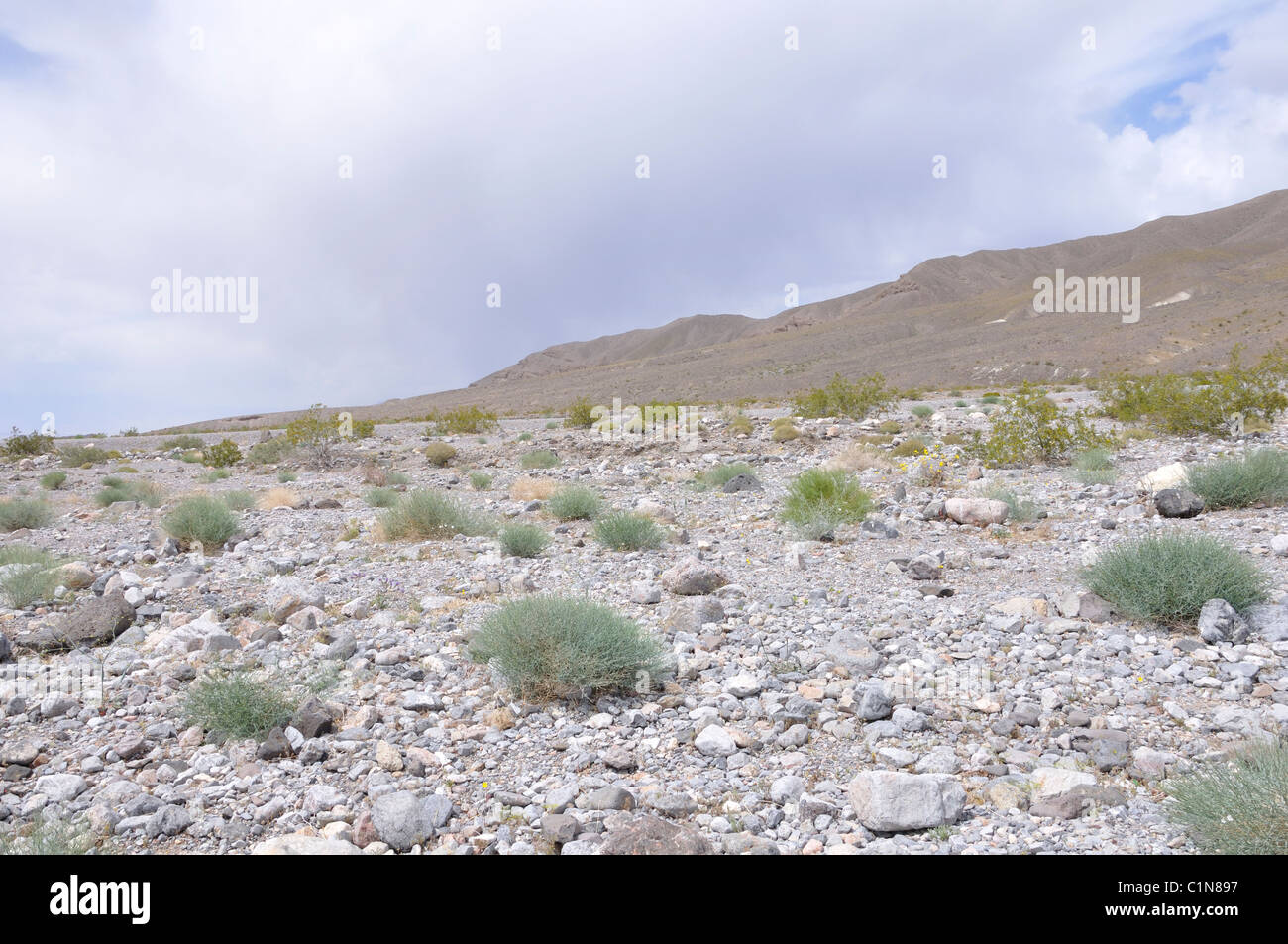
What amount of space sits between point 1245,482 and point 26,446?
30096 millimetres

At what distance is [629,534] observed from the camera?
7.33m

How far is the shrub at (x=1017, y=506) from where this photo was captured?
7527 millimetres

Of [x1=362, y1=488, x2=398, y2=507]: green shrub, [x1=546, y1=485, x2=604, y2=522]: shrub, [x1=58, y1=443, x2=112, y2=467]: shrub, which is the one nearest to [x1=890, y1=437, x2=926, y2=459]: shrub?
[x1=546, y1=485, x2=604, y2=522]: shrub

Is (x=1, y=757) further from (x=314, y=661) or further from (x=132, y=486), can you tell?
(x=132, y=486)

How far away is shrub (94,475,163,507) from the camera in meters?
12.9

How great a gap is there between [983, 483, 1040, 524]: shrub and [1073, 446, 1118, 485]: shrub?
1.41 metres

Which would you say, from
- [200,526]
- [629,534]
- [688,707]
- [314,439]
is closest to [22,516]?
[200,526]

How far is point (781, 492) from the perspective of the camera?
998 cm

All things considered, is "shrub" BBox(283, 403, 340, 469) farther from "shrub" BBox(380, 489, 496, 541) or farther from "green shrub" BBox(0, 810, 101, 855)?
"green shrub" BBox(0, 810, 101, 855)

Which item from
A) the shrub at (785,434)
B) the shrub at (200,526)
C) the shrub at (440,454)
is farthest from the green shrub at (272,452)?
the shrub at (785,434)

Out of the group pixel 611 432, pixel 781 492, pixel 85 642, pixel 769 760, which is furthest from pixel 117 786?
pixel 611 432

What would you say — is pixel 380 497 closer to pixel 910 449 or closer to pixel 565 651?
pixel 565 651

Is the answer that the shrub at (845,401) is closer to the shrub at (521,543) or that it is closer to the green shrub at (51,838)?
the shrub at (521,543)
